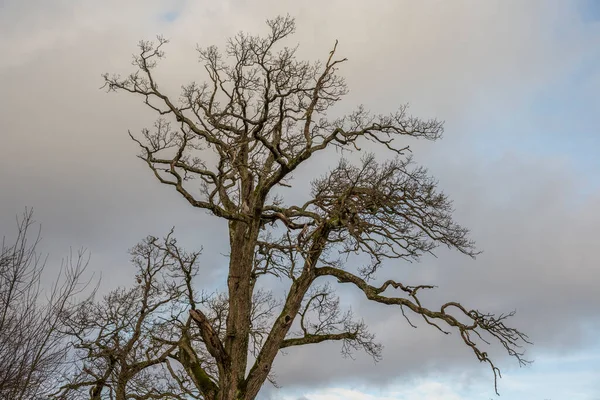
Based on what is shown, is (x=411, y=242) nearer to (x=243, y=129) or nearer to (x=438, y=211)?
(x=438, y=211)

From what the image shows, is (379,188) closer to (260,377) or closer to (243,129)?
(243,129)

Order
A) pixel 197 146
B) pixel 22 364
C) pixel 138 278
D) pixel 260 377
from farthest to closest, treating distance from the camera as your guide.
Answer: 1. pixel 138 278
2. pixel 197 146
3. pixel 260 377
4. pixel 22 364

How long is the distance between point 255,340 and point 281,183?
440 centimetres

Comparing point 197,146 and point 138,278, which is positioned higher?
point 197,146

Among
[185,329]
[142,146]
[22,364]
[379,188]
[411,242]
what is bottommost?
[22,364]

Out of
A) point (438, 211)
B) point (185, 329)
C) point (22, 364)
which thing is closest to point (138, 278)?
point (185, 329)

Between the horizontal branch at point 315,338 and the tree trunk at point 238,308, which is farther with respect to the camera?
the horizontal branch at point 315,338

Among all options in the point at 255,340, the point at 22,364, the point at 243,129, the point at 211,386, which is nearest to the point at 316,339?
the point at 255,340

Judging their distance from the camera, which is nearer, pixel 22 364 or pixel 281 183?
pixel 22 364

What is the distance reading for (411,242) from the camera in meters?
14.6

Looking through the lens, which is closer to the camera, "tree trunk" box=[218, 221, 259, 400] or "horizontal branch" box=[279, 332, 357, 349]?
"tree trunk" box=[218, 221, 259, 400]

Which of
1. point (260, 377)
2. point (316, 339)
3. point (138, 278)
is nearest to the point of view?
point (260, 377)

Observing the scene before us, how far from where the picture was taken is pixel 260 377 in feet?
47.3

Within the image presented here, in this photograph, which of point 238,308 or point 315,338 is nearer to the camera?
point 238,308
